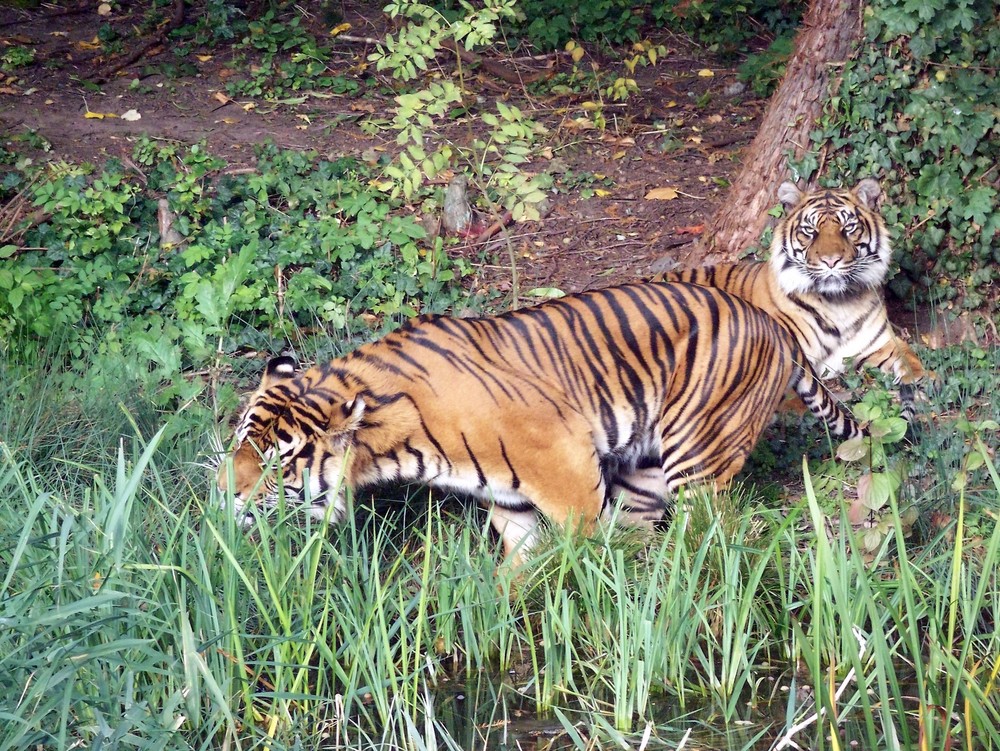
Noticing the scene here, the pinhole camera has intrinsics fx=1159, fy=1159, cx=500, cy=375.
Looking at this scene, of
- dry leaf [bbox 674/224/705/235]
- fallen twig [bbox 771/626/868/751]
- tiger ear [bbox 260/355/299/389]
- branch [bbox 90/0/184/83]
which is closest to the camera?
fallen twig [bbox 771/626/868/751]

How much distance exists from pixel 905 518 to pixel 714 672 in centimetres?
90

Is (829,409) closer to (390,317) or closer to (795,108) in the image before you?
(795,108)

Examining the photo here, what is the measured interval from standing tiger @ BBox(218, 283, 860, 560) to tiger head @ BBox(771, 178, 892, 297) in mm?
792

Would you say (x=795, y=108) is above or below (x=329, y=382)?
above

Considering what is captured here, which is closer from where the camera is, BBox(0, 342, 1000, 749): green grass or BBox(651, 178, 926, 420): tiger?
BBox(0, 342, 1000, 749): green grass

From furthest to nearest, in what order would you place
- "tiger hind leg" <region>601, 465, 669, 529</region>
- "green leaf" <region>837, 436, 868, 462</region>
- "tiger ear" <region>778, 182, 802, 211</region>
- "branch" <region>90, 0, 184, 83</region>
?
"branch" <region>90, 0, 184, 83</region>
"tiger ear" <region>778, 182, 802, 211</region>
"tiger hind leg" <region>601, 465, 669, 529</region>
"green leaf" <region>837, 436, 868, 462</region>

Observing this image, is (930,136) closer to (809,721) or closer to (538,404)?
(538,404)

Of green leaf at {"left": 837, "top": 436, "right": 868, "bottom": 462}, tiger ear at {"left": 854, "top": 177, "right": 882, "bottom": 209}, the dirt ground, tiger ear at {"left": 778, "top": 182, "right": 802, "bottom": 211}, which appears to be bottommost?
the dirt ground

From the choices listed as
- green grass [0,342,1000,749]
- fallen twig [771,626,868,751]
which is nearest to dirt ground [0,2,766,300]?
green grass [0,342,1000,749]

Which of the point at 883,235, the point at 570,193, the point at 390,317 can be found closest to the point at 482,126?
the point at 570,193

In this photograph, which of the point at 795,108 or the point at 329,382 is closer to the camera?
the point at 329,382

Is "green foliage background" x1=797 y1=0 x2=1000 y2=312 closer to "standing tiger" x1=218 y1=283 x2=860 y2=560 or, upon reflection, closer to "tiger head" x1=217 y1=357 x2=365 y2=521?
"standing tiger" x1=218 y1=283 x2=860 y2=560

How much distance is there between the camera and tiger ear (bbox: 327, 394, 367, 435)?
12.6 feet

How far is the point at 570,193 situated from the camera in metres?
7.20
